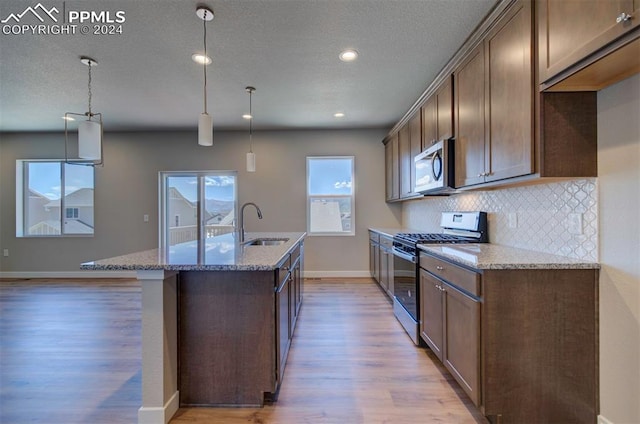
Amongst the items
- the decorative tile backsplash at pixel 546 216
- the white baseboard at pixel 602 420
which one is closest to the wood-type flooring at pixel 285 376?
the white baseboard at pixel 602 420

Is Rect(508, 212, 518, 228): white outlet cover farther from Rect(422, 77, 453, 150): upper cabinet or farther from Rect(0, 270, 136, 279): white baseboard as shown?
Rect(0, 270, 136, 279): white baseboard

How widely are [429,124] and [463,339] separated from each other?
7.15ft

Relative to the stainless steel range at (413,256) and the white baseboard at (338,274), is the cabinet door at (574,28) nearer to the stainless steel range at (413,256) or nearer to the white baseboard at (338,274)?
the stainless steel range at (413,256)

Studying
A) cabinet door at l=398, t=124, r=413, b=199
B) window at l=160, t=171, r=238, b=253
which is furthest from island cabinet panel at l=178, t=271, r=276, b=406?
window at l=160, t=171, r=238, b=253

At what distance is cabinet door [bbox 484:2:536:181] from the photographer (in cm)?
167

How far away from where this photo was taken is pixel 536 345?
1.59 meters

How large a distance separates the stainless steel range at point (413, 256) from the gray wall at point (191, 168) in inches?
86.2

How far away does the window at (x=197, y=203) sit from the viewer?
5500mm

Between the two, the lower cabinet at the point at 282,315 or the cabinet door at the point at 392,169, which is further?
the cabinet door at the point at 392,169

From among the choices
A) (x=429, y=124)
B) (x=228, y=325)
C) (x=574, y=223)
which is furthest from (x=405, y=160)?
(x=228, y=325)

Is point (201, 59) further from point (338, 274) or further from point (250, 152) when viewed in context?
point (338, 274)

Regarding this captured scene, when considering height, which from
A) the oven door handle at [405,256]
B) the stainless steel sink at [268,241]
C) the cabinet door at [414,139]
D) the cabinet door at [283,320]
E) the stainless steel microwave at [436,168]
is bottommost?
the cabinet door at [283,320]

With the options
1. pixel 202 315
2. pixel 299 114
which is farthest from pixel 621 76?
pixel 299 114

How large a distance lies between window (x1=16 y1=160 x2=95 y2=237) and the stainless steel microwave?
5676 millimetres
